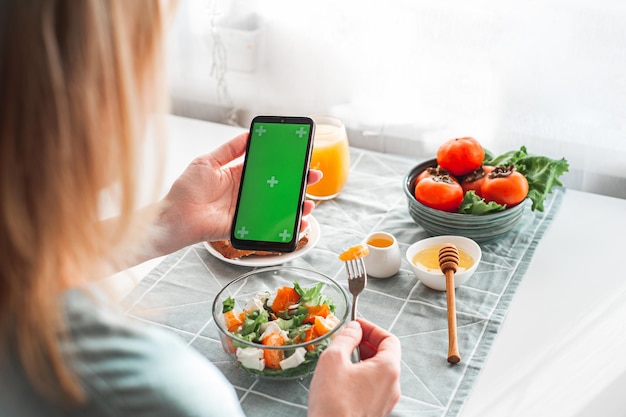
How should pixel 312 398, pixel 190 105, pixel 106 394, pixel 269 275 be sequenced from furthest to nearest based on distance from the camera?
1. pixel 190 105
2. pixel 269 275
3. pixel 312 398
4. pixel 106 394

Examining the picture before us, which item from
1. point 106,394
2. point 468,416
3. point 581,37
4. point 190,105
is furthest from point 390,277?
point 190,105

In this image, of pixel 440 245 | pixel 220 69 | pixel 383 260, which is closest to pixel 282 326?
pixel 383 260

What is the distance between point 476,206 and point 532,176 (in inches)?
6.2

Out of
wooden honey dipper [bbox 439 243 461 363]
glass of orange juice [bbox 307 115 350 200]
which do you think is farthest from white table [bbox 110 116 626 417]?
glass of orange juice [bbox 307 115 350 200]

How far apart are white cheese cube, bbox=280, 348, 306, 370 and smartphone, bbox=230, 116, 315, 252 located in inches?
8.9

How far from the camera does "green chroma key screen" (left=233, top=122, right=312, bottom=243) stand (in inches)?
46.2

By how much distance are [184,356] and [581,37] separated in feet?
3.67

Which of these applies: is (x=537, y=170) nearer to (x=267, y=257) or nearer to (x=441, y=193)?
(x=441, y=193)

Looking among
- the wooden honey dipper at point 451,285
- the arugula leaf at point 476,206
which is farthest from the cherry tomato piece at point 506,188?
the wooden honey dipper at point 451,285

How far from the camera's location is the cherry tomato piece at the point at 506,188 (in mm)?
1287

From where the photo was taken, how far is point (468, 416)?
967 mm

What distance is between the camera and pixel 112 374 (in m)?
0.56

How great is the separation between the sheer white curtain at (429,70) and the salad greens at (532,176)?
0.19 metres

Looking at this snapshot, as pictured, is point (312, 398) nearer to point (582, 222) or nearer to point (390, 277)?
point (390, 277)
